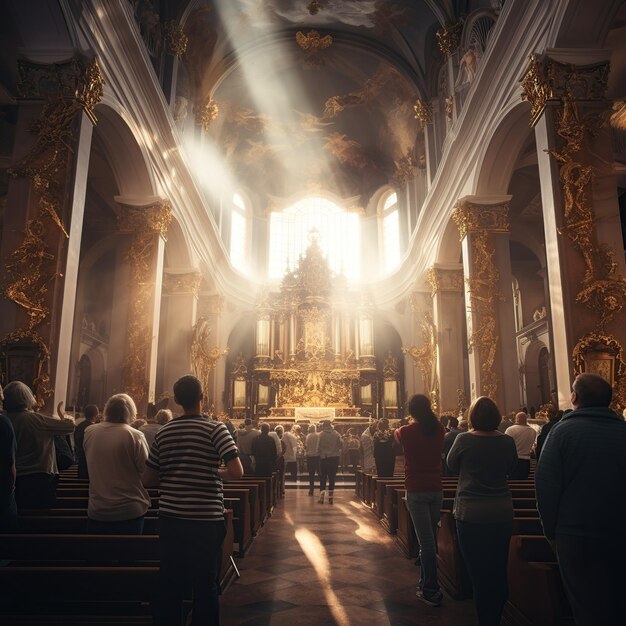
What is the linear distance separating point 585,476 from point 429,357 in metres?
15.2

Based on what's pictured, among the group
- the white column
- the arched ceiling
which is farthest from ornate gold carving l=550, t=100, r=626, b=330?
the white column

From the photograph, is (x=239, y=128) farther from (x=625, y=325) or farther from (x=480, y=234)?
(x=625, y=325)

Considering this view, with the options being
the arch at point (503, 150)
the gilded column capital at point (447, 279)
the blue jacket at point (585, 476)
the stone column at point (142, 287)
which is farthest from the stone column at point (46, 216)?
the gilded column capital at point (447, 279)

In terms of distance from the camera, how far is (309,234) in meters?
26.8

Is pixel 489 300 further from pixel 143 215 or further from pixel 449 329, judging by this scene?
pixel 143 215

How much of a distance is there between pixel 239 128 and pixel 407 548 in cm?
1970

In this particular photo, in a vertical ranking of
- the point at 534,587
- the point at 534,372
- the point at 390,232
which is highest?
the point at 390,232

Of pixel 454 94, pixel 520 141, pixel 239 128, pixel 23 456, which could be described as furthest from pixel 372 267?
pixel 23 456

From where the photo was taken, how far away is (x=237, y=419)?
22.5 m

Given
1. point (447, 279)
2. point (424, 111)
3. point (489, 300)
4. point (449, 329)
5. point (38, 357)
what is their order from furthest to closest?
point (424, 111), point (447, 279), point (449, 329), point (489, 300), point (38, 357)

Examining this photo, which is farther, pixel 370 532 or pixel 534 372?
pixel 534 372

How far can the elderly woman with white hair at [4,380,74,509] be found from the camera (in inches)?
173

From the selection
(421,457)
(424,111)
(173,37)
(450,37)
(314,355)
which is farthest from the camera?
(314,355)

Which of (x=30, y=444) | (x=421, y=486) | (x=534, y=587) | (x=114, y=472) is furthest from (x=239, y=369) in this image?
(x=534, y=587)
